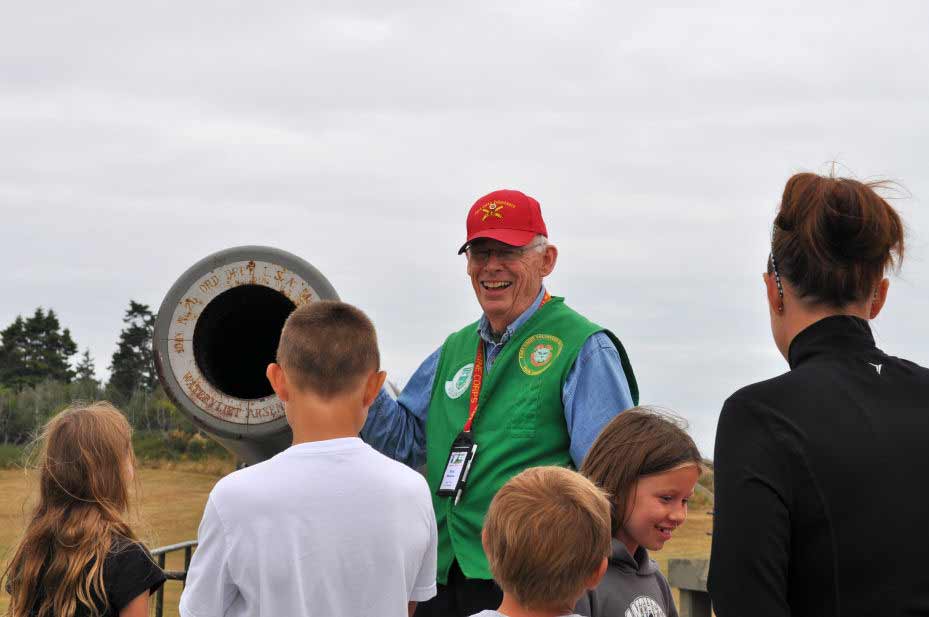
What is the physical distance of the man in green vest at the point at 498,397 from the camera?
3.94 m

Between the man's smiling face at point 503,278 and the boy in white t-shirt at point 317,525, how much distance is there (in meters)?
1.33

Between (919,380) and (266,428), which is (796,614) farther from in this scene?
(266,428)

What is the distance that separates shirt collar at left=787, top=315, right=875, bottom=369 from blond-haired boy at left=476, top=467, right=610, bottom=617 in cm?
58

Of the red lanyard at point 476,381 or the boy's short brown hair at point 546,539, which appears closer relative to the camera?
the boy's short brown hair at point 546,539

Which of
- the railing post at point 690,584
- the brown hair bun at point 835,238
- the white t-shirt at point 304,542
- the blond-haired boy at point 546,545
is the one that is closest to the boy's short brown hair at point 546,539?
the blond-haired boy at point 546,545

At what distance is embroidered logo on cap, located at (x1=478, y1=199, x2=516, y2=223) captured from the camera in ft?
13.9

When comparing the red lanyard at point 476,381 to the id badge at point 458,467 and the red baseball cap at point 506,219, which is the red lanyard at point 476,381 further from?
the red baseball cap at point 506,219

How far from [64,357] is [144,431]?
9753 mm

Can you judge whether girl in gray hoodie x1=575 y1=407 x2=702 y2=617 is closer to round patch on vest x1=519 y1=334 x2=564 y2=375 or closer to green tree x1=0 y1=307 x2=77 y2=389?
round patch on vest x1=519 y1=334 x2=564 y2=375

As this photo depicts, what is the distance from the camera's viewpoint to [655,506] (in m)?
3.24

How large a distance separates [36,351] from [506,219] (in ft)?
81.3

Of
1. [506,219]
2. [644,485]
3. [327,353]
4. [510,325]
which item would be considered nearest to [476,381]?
[510,325]

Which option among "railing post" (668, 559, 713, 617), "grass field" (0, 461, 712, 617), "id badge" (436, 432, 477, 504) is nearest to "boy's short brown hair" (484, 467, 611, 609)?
"id badge" (436, 432, 477, 504)

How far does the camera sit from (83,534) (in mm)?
3406
